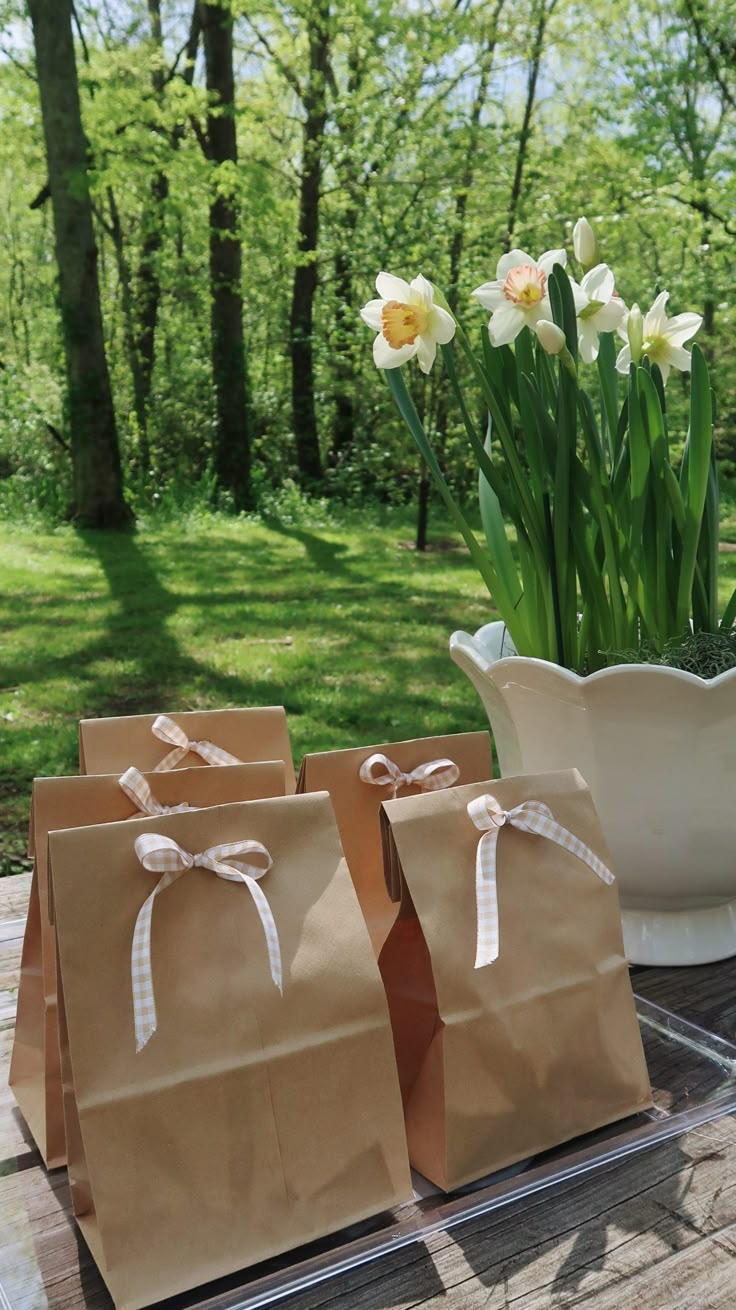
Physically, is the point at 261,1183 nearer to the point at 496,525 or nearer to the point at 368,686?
the point at 496,525

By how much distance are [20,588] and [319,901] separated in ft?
12.6

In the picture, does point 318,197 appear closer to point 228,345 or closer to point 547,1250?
point 228,345

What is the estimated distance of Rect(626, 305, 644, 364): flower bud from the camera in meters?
0.92

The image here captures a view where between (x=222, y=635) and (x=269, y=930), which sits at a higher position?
(x=269, y=930)

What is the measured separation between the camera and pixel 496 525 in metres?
1.01

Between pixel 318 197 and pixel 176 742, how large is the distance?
304 inches

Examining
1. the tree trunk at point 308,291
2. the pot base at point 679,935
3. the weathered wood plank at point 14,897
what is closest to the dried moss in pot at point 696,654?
the pot base at point 679,935

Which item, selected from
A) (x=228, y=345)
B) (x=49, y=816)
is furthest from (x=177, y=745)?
(x=228, y=345)

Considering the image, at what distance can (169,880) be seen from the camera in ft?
1.78

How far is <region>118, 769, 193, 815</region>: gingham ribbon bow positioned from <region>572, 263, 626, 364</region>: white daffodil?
1.81 ft

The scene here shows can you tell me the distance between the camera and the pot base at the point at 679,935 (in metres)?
0.85

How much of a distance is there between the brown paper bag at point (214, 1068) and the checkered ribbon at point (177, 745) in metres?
0.18

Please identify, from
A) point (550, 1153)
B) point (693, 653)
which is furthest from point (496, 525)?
point (550, 1153)

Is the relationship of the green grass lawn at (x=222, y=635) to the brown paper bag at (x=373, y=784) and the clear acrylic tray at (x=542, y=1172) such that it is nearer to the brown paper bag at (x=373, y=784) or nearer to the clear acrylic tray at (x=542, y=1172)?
the brown paper bag at (x=373, y=784)
